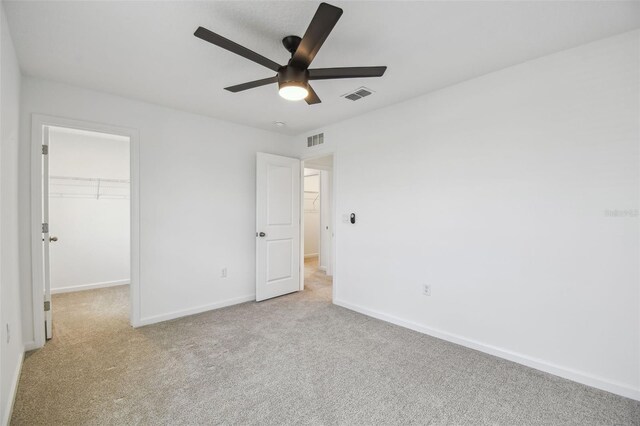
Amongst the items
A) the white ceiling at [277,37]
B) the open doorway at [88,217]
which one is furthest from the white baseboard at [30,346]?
the white ceiling at [277,37]

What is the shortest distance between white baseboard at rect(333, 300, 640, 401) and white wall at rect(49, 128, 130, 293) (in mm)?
4529

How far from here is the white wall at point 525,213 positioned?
80.0 inches

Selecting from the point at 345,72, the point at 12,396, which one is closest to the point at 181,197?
the point at 12,396

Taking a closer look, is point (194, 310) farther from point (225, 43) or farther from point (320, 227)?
point (320, 227)

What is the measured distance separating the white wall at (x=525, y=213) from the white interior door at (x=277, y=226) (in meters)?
1.47

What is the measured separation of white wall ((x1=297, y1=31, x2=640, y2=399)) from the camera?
2033 millimetres

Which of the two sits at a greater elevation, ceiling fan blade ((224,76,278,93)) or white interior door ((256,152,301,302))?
ceiling fan blade ((224,76,278,93))

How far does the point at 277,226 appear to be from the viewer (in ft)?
14.1

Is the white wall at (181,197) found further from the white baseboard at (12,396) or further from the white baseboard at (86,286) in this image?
the white baseboard at (86,286)

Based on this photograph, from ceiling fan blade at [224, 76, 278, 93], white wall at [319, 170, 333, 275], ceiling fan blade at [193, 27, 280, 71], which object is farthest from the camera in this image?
white wall at [319, 170, 333, 275]

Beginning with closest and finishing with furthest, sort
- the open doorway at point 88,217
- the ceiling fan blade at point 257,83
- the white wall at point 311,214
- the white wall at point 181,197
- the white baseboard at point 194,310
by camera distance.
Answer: the ceiling fan blade at point 257,83
the white wall at point 181,197
the white baseboard at point 194,310
the open doorway at point 88,217
the white wall at point 311,214

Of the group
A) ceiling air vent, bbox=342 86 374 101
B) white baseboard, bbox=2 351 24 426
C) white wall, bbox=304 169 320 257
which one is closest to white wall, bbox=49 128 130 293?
white baseboard, bbox=2 351 24 426

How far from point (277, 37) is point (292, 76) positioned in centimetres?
38

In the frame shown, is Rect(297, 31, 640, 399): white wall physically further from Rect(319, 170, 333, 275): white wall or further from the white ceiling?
Rect(319, 170, 333, 275): white wall
